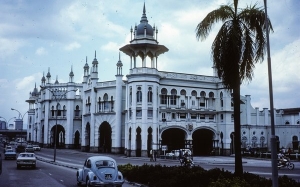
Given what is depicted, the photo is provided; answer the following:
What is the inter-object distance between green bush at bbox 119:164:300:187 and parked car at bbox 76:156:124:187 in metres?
1.97

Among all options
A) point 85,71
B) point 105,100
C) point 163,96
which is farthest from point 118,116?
point 85,71

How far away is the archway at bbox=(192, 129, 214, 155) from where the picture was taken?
6262 centimetres

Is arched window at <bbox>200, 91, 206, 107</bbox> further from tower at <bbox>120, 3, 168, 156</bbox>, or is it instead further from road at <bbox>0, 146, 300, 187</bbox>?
road at <bbox>0, 146, 300, 187</bbox>

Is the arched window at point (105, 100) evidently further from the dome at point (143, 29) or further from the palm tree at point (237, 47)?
the palm tree at point (237, 47)

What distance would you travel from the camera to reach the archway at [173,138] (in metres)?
60.8

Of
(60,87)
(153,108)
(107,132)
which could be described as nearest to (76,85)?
(60,87)

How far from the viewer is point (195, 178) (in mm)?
15961

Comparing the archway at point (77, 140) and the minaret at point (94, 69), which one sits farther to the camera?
the archway at point (77, 140)

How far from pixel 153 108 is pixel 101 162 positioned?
35.5m

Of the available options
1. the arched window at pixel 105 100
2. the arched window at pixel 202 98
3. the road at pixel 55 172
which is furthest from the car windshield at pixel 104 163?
the arched window at pixel 105 100

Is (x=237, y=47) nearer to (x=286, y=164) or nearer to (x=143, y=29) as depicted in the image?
(x=286, y=164)

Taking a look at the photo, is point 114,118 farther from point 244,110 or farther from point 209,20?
point 209,20

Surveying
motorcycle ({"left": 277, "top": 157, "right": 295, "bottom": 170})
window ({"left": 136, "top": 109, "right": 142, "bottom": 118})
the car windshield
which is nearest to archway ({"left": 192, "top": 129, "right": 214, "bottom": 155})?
window ({"left": 136, "top": 109, "right": 142, "bottom": 118})

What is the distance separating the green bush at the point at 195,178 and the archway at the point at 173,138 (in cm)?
3926
